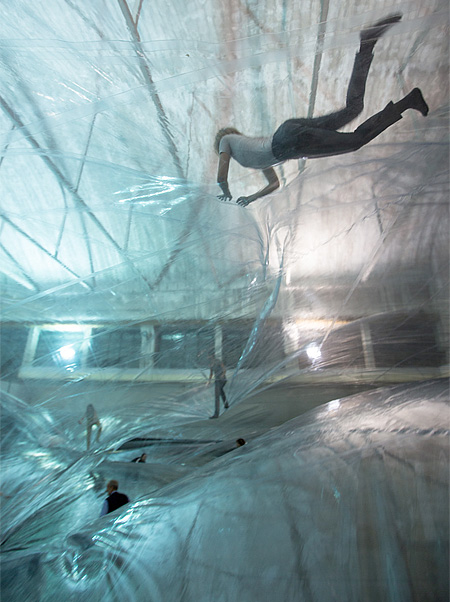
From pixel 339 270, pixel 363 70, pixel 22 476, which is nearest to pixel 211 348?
pixel 339 270

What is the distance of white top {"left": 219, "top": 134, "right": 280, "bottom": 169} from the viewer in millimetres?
1325

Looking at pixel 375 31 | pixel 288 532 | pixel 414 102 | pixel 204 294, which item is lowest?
pixel 288 532

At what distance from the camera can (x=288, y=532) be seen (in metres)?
0.86

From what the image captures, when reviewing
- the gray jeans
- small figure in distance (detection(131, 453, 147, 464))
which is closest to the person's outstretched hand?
the gray jeans

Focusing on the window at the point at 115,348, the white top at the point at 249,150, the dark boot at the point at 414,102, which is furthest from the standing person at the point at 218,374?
the dark boot at the point at 414,102

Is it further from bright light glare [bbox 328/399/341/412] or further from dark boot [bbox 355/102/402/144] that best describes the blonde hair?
bright light glare [bbox 328/399/341/412]

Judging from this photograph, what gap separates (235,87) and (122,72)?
413 millimetres

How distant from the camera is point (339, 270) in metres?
1.63

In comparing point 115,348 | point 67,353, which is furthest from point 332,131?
point 67,353

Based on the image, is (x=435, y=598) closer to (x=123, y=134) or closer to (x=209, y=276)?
(x=209, y=276)

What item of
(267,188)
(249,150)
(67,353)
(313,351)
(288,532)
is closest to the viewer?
(288,532)

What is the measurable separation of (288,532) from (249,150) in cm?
122

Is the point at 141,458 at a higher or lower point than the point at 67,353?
lower

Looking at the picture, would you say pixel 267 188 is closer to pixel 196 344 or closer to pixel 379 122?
pixel 379 122
